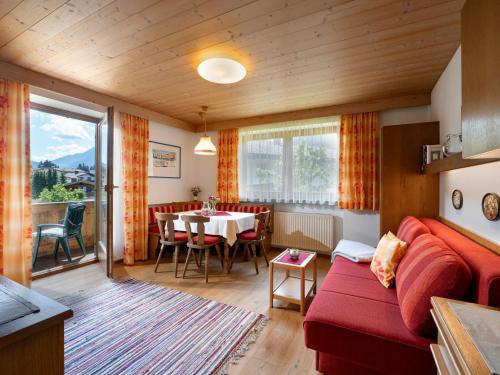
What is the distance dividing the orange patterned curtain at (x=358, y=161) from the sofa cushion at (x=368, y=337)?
2272 millimetres

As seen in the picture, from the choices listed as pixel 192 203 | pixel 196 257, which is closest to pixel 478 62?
pixel 196 257

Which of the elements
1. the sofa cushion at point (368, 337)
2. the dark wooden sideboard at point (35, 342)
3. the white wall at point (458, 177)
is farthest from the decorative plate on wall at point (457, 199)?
the dark wooden sideboard at point (35, 342)

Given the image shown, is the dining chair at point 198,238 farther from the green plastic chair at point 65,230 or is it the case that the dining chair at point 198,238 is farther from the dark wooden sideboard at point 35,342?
the dark wooden sideboard at point 35,342

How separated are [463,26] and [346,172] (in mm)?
2788

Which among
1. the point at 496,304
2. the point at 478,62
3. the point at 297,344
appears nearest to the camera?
the point at 478,62

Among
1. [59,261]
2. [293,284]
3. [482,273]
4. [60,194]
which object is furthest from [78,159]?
[482,273]

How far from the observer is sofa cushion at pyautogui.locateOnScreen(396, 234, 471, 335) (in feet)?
3.81

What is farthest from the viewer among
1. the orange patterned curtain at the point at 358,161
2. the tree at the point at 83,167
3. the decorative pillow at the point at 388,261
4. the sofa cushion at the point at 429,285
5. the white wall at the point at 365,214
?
the tree at the point at 83,167

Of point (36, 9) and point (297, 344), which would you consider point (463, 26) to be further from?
point (36, 9)

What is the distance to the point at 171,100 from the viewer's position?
3.55 m

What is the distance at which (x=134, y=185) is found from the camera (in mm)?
3715

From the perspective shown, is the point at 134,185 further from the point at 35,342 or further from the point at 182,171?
the point at 35,342

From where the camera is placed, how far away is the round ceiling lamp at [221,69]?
218cm

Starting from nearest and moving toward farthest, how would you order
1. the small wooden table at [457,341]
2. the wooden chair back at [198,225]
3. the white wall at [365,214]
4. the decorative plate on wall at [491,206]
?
the small wooden table at [457,341], the decorative plate on wall at [491,206], the wooden chair back at [198,225], the white wall at [365,214]
